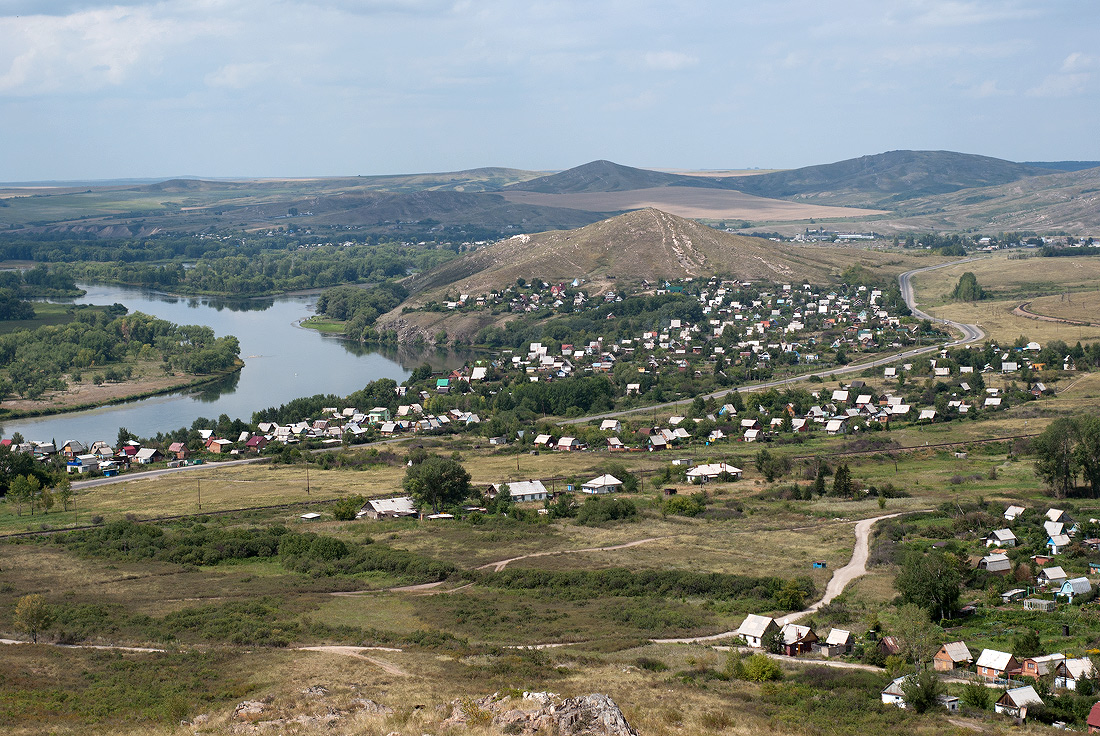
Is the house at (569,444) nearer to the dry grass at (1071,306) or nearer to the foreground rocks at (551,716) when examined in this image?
the foreground rocks at (551,716)

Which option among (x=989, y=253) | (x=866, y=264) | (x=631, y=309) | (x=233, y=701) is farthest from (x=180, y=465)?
(x=989, y=253)

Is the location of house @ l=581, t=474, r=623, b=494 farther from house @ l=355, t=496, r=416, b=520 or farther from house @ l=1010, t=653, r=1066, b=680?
house @ l=1010, t=653, r=1066, b=680

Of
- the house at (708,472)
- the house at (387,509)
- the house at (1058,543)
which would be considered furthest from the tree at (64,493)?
the house at (1058,543)

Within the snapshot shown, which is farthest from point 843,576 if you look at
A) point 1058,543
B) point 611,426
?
point 611,426

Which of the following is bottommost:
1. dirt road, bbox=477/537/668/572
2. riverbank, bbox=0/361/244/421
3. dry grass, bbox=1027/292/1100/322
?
riverbank, bbox=0/361/244/421

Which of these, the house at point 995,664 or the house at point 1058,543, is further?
the house at point 1058,543

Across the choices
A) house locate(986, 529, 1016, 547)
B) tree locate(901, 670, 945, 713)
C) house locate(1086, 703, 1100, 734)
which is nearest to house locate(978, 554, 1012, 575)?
house locate(986, 529, 1016, 547)

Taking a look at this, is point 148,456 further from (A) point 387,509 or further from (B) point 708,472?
(B) point 708,472
